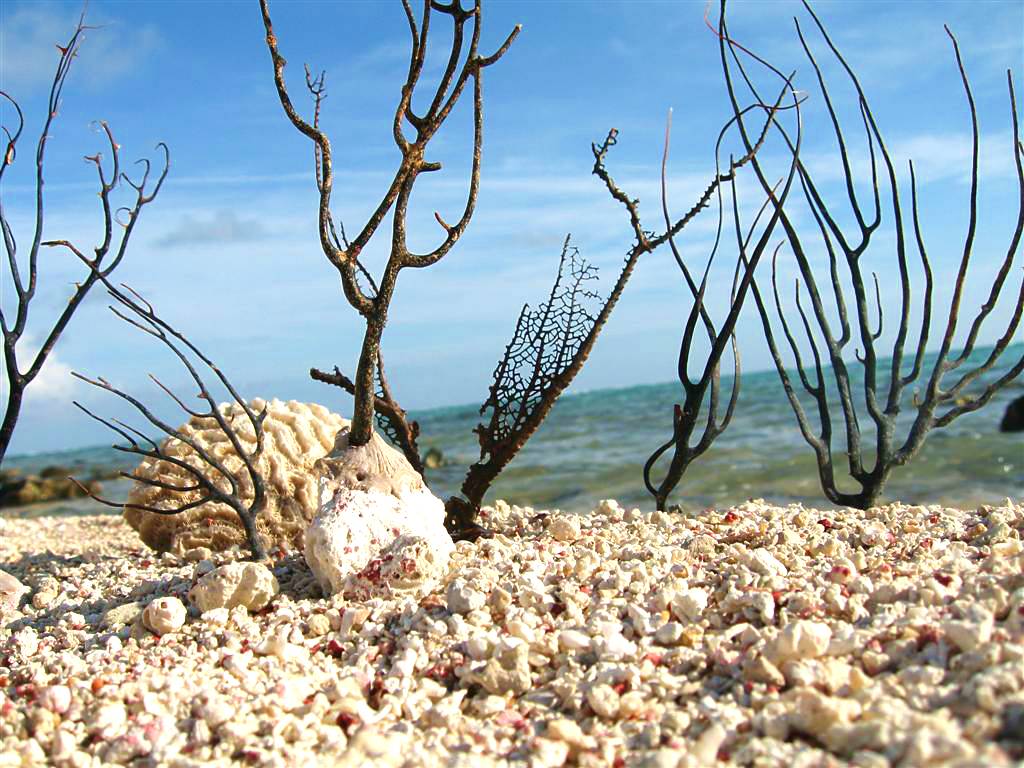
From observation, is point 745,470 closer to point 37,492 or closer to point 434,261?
point 434,261

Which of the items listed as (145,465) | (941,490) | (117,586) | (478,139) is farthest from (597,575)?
(941,490)

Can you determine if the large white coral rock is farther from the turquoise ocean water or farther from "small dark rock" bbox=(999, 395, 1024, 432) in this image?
"small dark rock" bbox=(999, 395, 1024, 432)

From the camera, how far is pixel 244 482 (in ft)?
16.1

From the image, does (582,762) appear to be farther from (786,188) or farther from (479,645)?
(786,188)

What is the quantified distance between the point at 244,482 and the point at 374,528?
6.52 ft

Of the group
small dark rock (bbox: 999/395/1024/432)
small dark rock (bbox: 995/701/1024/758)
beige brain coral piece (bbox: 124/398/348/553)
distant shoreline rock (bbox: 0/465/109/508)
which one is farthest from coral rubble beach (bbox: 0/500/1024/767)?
distant shoreline rock (bbox: 0/465/109/508)

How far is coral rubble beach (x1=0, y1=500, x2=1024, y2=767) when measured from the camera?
1.94 metres

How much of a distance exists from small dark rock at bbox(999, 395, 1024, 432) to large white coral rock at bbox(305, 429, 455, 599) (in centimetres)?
1011

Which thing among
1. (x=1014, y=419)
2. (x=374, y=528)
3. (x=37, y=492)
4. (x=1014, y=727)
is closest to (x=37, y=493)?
(x=37, y=492)

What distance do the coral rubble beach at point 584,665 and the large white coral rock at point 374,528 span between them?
0.09 metres

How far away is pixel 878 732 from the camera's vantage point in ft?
5.75

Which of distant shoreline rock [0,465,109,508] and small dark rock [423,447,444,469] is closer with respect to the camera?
distant shoreline rock [0,465,109,508]

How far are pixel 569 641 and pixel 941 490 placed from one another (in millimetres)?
6443

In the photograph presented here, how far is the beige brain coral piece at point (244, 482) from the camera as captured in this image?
476cm
